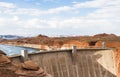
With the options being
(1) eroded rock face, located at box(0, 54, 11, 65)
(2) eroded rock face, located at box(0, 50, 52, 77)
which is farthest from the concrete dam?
(1) eroded rock face, located at box(0, 54, 11, 65)

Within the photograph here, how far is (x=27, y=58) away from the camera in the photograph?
26500 mm

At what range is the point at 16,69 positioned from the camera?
21922 mm

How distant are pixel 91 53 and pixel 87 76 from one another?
11.0ft

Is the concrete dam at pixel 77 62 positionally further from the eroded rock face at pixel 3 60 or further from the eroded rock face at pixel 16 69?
the eroded rock face at pixel 3 60

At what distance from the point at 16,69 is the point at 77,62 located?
530 inches

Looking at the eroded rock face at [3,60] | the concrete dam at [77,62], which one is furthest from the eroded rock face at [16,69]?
the concrete dam at [77,62]

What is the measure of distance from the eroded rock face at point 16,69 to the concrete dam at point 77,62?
4.36m

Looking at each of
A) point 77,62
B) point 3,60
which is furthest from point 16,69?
point 77,62

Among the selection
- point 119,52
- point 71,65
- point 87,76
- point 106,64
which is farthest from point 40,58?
point 119,52

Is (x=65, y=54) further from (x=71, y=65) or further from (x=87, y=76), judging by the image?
(x=87, y=76)

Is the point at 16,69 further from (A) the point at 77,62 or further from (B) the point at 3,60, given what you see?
(A) the point at 77,62

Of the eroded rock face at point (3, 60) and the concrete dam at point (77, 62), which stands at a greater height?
the eroded rock face at point (3, 60)

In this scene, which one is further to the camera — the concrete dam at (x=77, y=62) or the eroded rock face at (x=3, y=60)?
the concrete dam at (x=77, y=62)

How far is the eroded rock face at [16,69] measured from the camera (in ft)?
66.0
